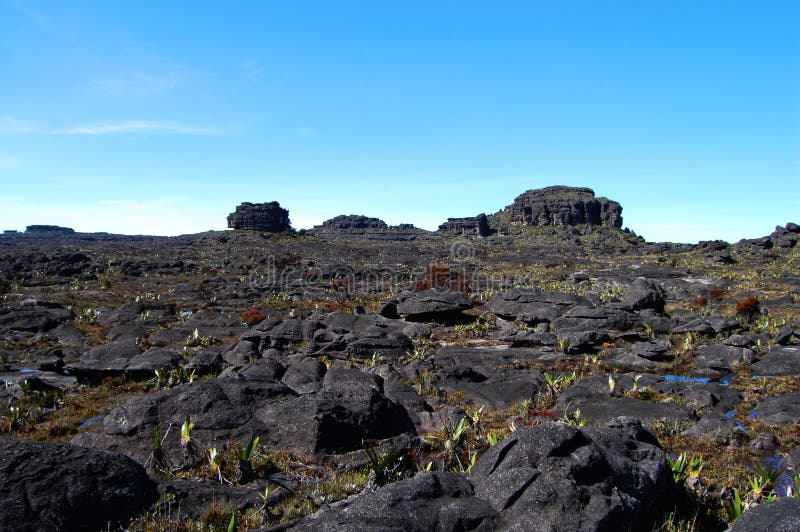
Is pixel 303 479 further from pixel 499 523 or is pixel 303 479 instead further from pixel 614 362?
pixel 614 362

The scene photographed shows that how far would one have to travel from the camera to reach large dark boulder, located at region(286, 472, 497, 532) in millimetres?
6047

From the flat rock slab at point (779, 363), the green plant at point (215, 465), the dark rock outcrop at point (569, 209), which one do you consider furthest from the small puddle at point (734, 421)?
the dark rock outcrop at point (569, 209)

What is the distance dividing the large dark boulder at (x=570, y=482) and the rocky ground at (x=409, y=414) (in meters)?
0.03

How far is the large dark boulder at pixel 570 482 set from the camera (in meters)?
6.27

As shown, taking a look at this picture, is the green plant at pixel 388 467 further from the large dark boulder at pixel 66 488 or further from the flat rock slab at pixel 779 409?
the flat rock slab at pixel 779 409

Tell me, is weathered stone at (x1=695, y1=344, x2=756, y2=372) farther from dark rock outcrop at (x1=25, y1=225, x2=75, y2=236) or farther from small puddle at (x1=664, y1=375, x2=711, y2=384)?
dark rock outcrop at (x1=25, y1=225, x2=75, y2=236)

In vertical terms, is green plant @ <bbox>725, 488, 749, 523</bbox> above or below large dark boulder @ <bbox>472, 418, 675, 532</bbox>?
below

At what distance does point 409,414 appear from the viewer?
13.9 m

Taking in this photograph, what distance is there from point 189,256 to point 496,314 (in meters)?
66.6

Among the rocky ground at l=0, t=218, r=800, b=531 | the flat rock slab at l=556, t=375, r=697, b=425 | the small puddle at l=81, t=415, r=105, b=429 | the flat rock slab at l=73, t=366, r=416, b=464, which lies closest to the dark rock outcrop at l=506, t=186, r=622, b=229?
the rocky ground at l=0, t=218, r=800, b=531

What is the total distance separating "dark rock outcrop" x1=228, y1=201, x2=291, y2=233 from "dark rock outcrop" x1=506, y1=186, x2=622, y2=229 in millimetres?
83302

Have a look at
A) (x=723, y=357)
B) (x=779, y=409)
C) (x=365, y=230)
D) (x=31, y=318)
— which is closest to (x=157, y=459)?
(x=779, y=409)

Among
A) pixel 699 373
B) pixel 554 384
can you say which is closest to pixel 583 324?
pixel 699 373

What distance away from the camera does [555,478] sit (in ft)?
21.9
